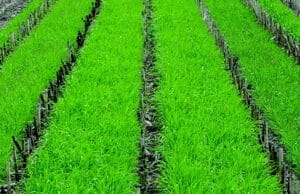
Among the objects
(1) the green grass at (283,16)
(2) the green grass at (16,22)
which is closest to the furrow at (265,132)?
(1) the green grass at (283,16)

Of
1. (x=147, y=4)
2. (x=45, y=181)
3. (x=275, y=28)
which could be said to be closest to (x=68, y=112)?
(x=45, y=181)

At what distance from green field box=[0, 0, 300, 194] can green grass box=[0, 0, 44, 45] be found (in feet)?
0.23

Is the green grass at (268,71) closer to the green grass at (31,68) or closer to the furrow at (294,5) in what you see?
the furrow at (294,5)

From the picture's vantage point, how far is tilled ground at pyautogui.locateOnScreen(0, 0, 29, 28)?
1178 centimetres

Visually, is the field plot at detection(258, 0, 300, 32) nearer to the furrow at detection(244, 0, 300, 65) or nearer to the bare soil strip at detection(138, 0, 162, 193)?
the furrow at detection(244, 0, 300, 65)

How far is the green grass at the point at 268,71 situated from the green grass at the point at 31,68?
8.43 feet

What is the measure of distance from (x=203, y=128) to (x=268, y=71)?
89.8 inches

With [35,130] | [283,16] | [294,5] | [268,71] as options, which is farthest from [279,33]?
[35,130]

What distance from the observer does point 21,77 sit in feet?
24.8

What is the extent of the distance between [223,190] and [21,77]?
3.86 metres

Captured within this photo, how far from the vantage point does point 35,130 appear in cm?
574

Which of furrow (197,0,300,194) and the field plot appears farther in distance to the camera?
the field plot

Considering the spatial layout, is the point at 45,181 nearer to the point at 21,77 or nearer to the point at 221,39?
the point at 21,77

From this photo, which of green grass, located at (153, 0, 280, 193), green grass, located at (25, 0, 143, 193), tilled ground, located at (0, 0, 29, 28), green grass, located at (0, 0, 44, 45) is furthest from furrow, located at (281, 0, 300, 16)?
tilled ground, located at (0, 0, 29, 28)
